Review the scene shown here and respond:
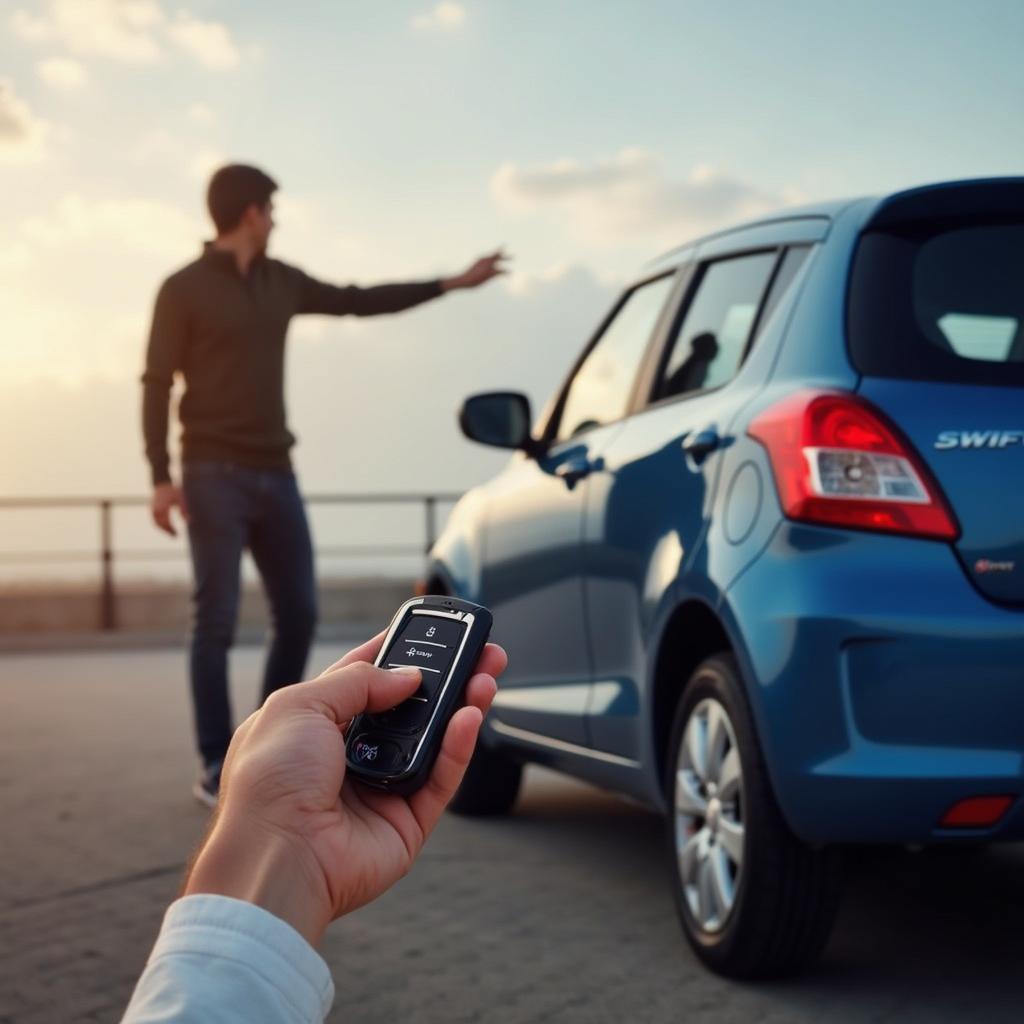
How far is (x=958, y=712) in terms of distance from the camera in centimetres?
371

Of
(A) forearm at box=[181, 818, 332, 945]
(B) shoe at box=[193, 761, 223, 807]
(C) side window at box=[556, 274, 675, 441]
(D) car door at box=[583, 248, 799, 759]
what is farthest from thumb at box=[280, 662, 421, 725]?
(B) shoe at box=[193, 761, 223, 807]

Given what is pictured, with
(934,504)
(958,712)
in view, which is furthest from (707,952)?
(934,504)

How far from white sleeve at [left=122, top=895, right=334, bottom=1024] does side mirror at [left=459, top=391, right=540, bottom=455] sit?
421 centimetres

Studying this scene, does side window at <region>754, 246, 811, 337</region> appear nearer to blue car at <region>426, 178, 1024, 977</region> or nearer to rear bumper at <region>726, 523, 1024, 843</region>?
blue car at <region>426, 178, 1024, 977</region>

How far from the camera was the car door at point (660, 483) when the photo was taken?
14.5 feet

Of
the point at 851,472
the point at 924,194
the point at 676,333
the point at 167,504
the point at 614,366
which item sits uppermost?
the point at 924,194

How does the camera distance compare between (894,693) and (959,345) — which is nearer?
(894,693)

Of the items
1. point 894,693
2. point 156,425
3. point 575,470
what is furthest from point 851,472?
point 156,425

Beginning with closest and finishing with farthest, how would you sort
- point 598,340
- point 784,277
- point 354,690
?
point 354,690, point 784,277, point 598,340

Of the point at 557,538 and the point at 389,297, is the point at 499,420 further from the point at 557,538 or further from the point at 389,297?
the point at 389,297

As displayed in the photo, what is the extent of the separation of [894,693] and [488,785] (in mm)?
3041

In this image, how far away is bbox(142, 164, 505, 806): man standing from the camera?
6930 millimetres

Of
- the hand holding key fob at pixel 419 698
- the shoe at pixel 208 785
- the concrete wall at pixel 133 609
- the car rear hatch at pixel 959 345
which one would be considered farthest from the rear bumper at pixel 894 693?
the concrete wall at pixel 133 609

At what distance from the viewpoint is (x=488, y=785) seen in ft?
21.6
